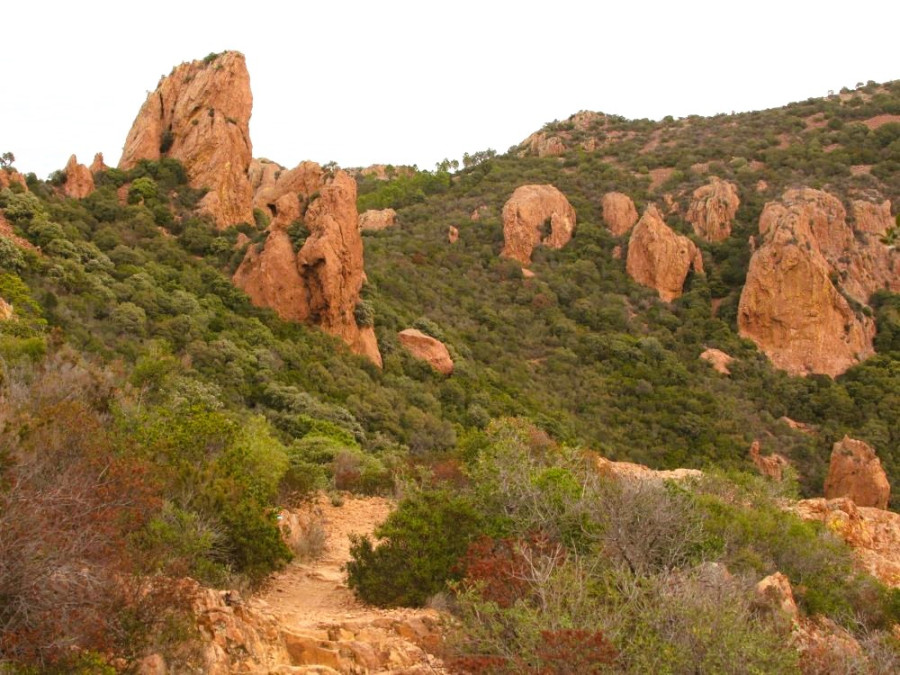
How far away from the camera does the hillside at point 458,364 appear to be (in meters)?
5.74

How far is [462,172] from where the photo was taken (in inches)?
2372

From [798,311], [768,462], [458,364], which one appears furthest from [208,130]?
[798,311]

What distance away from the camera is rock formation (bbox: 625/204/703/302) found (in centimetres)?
4025

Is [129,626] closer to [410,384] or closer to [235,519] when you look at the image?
[235,519]

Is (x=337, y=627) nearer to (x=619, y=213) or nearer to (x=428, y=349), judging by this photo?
(x=428, y=349)

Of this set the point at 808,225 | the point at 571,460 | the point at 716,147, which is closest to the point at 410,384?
the point at 571,460

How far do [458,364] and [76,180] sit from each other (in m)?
15.8

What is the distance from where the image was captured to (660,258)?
4044 cm

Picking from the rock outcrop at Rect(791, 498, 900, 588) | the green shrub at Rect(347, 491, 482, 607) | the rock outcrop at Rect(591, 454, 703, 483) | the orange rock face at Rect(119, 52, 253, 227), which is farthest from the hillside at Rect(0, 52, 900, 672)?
the rock outcrop at Rect(591, 454, 703, 483)

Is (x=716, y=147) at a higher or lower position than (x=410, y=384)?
higher

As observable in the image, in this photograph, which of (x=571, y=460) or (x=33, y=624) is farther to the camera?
(x=571, y=460)

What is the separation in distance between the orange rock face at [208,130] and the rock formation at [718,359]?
21.6 m

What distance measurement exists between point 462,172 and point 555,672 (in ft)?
190

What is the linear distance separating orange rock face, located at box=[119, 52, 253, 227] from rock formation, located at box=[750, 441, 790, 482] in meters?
21.8
